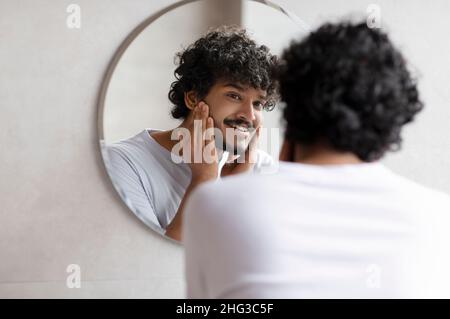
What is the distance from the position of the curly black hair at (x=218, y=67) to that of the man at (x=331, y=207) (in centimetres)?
63

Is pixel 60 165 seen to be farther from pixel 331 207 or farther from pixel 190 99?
pixel 331 207

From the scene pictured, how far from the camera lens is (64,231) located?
4.85 ft

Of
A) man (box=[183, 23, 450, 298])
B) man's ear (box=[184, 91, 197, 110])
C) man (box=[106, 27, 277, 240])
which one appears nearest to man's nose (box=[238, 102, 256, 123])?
man (box=[106, 27, 277, 240])

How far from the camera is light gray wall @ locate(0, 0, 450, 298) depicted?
1446 mm

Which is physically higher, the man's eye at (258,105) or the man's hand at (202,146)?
the man's eye at (258,105)

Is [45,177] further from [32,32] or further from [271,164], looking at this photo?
[271,164]

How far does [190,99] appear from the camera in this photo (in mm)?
1473

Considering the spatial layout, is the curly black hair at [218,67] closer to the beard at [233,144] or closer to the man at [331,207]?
the beard at [233,144]

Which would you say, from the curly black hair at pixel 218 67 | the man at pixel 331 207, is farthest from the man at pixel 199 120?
the man at pixel 331 207

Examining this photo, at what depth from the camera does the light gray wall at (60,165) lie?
1.45 m

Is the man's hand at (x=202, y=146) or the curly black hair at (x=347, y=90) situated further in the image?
the man's hand at (x=202, y=146)

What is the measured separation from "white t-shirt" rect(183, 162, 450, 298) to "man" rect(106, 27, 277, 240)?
705 millimetres
